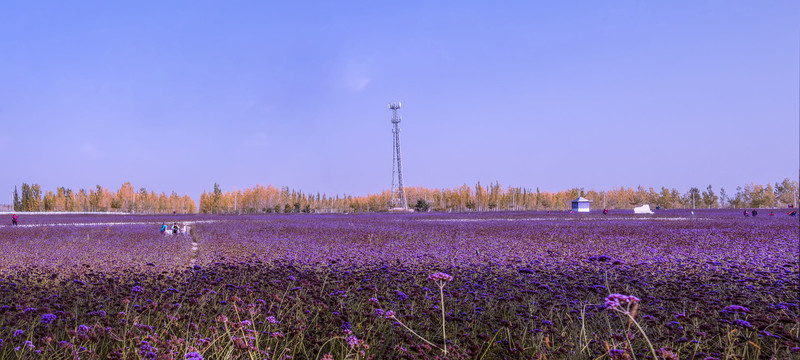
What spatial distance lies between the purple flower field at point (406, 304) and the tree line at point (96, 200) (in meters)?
125

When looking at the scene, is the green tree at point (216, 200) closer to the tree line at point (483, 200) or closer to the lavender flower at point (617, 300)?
the tree line at point (483, 200)

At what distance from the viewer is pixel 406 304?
5.91 m

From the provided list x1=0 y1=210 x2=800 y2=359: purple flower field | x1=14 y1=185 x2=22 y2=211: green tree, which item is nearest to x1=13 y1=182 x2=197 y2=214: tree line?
x1=14 y1=185 x2=22 y2=211: green tree

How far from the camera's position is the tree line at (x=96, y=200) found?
114 meters

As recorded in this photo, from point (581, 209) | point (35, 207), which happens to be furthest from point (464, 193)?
point (35, 207)

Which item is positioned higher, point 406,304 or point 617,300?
point 617,300

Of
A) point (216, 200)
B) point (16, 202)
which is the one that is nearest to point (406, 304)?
point (216, 200)

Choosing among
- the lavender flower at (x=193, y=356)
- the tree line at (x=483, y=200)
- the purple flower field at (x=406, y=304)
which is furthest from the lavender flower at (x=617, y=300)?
the tree line at (x=483, y=200)

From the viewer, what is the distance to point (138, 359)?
3146 mm

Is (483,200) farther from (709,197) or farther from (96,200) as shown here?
(96,200)

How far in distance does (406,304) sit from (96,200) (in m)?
137

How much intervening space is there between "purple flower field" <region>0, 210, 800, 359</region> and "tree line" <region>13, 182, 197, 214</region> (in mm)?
124883

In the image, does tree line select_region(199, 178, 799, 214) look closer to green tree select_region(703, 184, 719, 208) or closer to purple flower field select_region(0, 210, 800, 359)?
green tree select_region(703, 184, 719, 208)

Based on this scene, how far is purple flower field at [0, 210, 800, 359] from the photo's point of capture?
360cm
